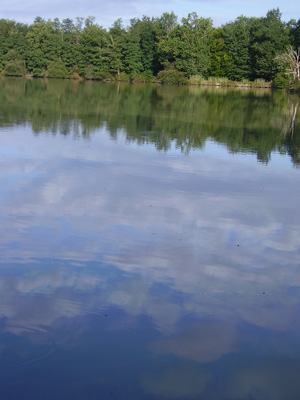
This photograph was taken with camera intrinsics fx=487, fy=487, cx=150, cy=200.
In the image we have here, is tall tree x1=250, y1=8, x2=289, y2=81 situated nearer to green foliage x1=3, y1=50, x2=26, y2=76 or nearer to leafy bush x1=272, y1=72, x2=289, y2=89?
leafy bush x1=272, y1=72, x2=289, y2=89

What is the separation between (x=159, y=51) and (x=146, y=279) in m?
52.9

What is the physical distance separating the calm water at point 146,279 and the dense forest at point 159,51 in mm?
45304

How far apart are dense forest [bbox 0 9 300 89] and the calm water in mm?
45304

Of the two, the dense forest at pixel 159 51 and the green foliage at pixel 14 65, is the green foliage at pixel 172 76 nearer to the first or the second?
the dense forest at pixel 159 51

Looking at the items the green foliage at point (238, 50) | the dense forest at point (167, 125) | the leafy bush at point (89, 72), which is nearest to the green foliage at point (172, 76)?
the green foliage at point (238, 50)

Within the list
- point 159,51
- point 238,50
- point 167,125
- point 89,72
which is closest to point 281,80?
point 238,50

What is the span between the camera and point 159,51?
54469mm

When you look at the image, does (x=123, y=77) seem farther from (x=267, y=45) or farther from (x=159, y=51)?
(x=267, y=45)

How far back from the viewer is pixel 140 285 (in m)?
4.42

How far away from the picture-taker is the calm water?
10.6 ft

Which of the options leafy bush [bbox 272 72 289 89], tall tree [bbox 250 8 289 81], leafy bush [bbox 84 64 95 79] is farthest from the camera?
leafy bush [bbox 84 64 95 79]

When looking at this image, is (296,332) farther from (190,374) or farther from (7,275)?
(7,275)

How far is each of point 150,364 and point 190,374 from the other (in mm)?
280

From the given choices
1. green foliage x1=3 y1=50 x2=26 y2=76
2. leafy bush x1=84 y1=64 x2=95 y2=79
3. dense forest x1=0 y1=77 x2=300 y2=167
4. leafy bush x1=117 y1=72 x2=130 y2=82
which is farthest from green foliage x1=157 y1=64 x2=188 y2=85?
dense forest x1=0 y1=77 x2=300 y2=167
